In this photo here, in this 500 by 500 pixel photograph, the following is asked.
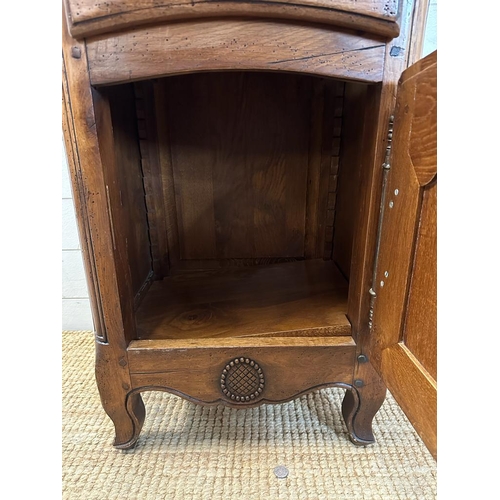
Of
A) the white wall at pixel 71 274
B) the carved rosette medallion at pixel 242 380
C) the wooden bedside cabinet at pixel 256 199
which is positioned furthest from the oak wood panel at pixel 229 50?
the white wall at pixel 71 274

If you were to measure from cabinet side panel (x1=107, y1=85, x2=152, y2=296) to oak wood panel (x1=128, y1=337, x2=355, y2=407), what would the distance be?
18cm

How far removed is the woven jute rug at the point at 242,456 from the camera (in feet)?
1.98

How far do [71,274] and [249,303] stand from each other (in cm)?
64

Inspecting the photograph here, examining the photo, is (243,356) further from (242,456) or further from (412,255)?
(412,255)

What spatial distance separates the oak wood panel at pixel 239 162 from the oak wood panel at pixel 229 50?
341mm

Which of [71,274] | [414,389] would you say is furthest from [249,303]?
[71,274]

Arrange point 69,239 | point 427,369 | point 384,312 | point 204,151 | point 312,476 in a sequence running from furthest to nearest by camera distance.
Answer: point 69,239 < point 204,151 < point 312,476 < point 384,312 < point 427,369

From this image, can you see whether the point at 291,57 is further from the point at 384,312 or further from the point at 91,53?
the point at 384,312

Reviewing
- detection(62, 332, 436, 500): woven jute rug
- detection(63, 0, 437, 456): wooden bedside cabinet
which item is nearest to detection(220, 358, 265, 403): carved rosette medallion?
detection(63, 0, 437, 456): wooden bedside cabinet

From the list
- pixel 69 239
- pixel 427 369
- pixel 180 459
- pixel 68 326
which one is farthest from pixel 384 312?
pixel 68 326

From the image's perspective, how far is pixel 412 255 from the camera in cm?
43

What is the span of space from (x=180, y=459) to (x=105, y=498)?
13 centimetres

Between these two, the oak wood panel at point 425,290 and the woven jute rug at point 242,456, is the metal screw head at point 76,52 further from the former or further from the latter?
the woven jute rug at point 242,456

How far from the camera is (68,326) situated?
1156 mm
